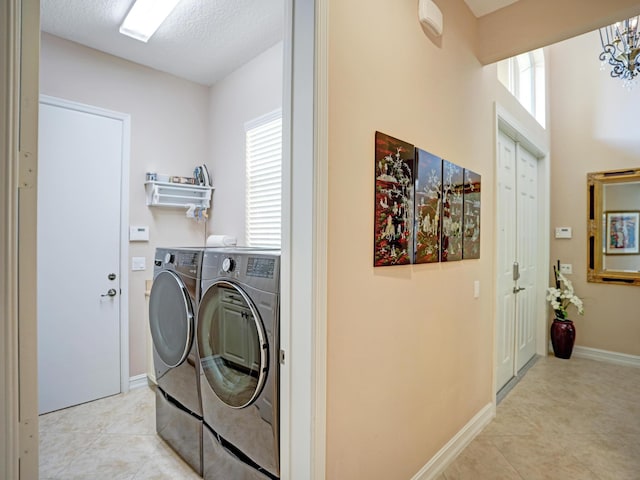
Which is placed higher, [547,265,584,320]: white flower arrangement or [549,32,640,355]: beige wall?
[549,32,640,355]: beige wall

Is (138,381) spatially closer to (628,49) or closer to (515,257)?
(515,257)

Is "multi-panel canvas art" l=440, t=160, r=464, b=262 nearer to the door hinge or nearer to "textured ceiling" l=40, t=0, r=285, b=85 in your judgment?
"textured ceiling" l=40, t=0, r=285, b=85

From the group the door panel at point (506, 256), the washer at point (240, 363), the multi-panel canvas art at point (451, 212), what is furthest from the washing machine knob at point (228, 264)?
the door panel at point (506, 256)

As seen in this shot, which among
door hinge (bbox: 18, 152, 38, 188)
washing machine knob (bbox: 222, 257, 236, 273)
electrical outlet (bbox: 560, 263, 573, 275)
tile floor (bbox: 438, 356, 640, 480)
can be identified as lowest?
tile floor (bbox: 438, 356, 640, 480)

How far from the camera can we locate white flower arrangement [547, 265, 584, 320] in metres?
3.68

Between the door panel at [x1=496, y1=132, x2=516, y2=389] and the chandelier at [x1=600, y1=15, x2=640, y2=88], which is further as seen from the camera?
the door panel at [x1=496, y1=132, x2=516, y2=389]

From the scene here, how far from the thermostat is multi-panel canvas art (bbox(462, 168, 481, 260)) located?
2.58 metres

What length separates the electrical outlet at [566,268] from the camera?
3829 mm

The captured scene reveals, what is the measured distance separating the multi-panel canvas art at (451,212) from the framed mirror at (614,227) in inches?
107

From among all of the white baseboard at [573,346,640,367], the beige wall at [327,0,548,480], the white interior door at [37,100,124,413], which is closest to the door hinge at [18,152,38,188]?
the beige wall at [327,0,548,480]

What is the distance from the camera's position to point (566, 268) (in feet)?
12.6

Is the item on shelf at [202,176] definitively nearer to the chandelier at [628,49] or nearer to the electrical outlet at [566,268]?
the chandelier at [628,49]

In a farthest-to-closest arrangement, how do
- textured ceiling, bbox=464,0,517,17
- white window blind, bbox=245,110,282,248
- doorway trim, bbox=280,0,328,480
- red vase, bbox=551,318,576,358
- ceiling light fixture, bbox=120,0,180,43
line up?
red vase, bbox=551,318,576,358
white window blind, bbox=245,110,282,248
ceiling light fixture, bbox=120,0,180,43
textured ceiling, bbox=464,0,517,17
doorway trim, bbox=280,0,328,480

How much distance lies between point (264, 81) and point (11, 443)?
273 cm
